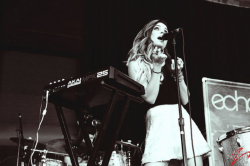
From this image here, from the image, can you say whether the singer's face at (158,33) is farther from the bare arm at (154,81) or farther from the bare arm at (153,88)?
the bare arm at (153,88)

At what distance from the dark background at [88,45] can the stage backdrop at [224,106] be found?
595mm

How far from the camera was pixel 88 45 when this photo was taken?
416 centimetres

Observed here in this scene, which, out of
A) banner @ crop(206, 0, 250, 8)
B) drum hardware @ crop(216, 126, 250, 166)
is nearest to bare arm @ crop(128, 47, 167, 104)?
drum hardware @ crop(216, 126, 250, 166)

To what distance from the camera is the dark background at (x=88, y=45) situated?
164 inches

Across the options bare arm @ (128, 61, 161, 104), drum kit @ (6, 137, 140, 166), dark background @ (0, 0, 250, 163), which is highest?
dark background @ (0, 0, 250, 163)

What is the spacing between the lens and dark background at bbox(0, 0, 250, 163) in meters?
4.17

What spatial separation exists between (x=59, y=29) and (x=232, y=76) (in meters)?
2.94

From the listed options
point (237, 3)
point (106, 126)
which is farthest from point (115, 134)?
point (237, 3)

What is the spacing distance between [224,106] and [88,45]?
6.70 feet

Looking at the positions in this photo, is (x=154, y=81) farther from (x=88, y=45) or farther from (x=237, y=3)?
(x=237, y=3)

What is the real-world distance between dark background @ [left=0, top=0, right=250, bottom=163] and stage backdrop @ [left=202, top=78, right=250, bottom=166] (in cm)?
59

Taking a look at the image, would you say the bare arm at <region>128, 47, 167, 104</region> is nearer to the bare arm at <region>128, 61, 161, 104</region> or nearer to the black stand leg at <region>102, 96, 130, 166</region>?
the bare arm at <region>128, 61, 161, 104</region>

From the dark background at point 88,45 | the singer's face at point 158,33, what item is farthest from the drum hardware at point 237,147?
the dark background at point 88,45

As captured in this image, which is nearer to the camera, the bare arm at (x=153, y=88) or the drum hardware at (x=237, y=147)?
the bare arm at (x=153, y=88)
